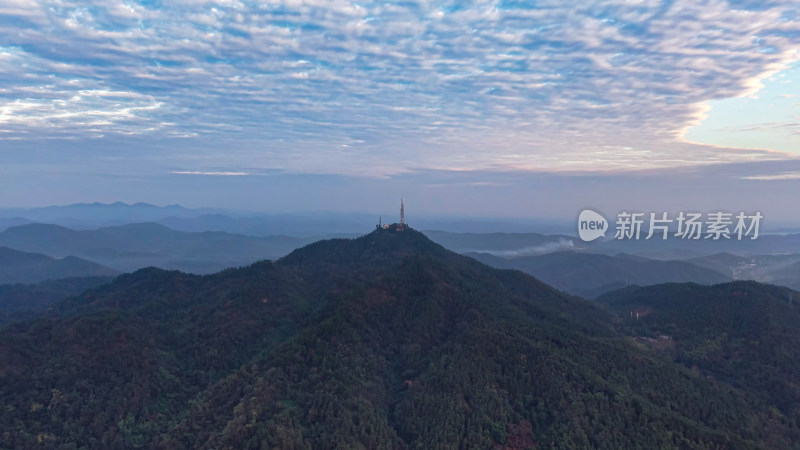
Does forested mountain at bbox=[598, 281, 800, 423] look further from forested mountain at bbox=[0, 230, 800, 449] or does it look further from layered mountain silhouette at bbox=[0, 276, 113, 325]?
layered mountain silhouette at bbox=[0, 276, 113, 325]

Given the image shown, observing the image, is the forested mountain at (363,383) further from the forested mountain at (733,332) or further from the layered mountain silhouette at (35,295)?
the layered mountain silhouette at (35,295)

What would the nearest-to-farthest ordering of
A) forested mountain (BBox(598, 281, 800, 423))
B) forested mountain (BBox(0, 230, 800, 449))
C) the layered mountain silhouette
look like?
forested mountain (BBox(0, 230, 800, 449)) → forested mountain (BBox(598, 281, 800, 423)) → the layered mountain silhouette

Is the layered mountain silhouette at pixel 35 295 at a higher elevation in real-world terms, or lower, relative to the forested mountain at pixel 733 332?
lower

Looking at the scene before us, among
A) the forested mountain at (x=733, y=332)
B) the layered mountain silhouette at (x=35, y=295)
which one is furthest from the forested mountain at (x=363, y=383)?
the layered mountain silhouette at (x=35, y=295)

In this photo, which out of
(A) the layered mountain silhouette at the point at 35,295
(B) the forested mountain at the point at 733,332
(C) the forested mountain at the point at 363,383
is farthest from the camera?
(A) the layered mountain silhouette at the point at 35,295

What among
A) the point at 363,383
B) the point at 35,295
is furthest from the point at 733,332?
the point at 35,295

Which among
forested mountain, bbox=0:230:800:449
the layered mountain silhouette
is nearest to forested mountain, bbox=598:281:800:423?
forested mountain, bbox=0:230:800:449

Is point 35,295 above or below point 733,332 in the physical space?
below

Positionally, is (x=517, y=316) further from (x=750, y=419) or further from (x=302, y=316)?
(x=302, y=316)

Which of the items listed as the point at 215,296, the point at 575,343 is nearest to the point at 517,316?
the point at 575,343

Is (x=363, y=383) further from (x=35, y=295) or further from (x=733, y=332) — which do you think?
(x=35, y=295)
